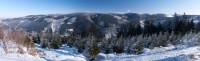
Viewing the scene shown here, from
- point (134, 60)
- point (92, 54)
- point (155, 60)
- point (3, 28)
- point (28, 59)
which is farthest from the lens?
point (92, 54)

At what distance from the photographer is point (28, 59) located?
21.7m

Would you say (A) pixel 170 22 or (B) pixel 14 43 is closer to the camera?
(B) pixel 14 43

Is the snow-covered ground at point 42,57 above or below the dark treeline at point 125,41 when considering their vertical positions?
above

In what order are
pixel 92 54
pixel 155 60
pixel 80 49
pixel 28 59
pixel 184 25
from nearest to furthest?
pixel 28 59 < pixel 155 60 < pixel 92 54 < pixel 80 49 < pixel 184 25

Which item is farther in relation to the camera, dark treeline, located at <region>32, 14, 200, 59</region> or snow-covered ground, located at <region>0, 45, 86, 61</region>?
dark treeline, located at <region>32, 14, 200, 59</region>

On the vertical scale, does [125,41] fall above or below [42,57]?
below

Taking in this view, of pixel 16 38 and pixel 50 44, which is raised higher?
pixel 16 38

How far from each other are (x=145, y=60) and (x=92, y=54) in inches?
483

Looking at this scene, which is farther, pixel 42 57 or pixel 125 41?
pixel 125 41

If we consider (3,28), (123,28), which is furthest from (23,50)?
(123,28)

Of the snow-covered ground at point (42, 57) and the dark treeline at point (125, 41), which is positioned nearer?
the snow-covered ground at point (42, 57)

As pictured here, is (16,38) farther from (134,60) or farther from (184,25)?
(184,25)

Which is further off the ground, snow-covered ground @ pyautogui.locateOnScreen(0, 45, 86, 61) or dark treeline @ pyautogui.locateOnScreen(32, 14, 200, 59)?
snow-covered ground @ pyautogui.locateOnScreen(0, 45, 86, 61)

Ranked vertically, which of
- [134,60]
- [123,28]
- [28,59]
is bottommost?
[123,28]
